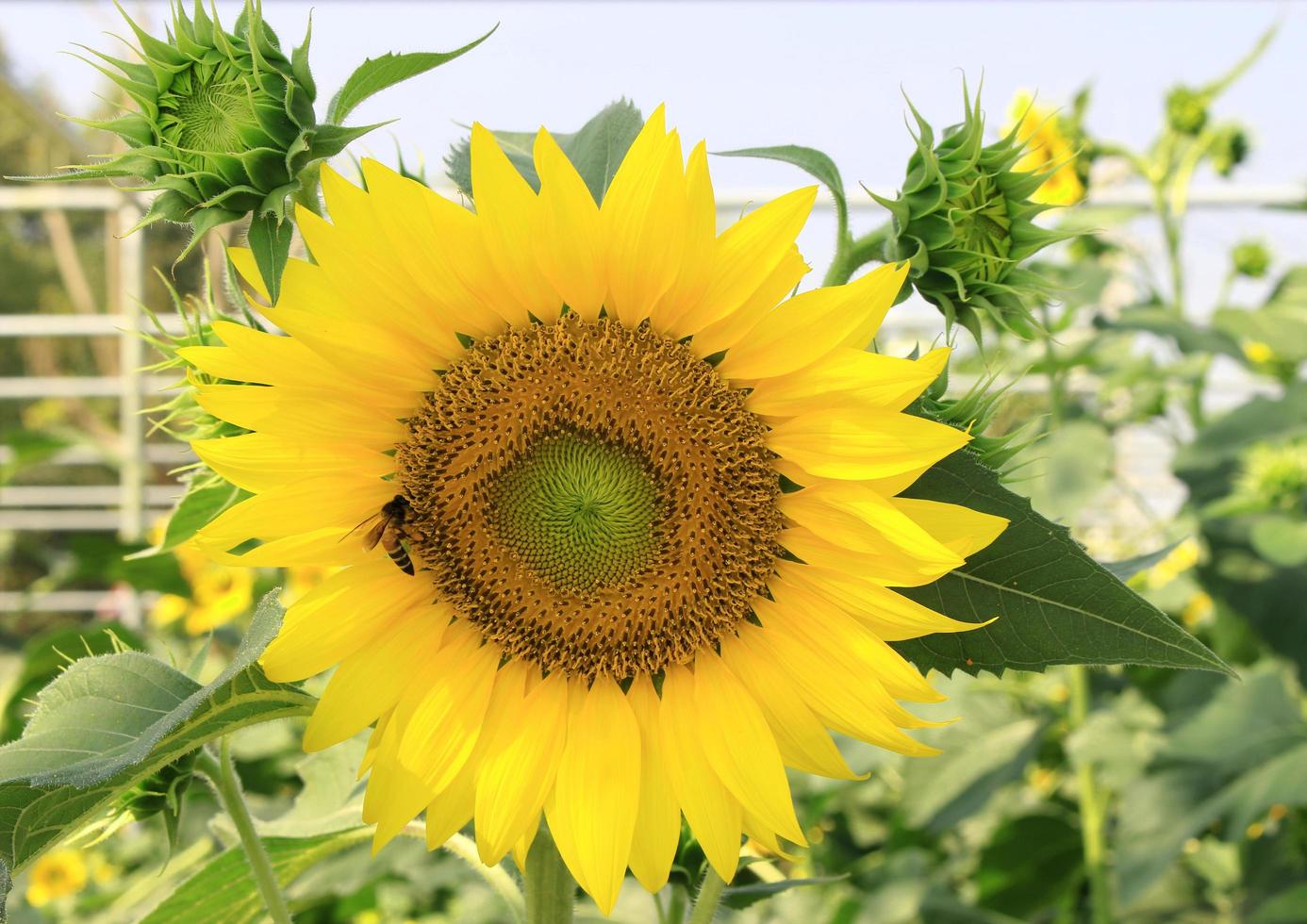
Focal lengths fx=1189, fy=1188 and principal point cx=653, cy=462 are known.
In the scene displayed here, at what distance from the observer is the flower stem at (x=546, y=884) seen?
91 cm

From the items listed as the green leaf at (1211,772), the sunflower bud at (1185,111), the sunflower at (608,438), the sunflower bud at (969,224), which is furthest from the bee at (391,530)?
the sunflower bud at (1185,111)

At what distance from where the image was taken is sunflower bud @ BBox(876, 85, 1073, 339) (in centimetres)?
90

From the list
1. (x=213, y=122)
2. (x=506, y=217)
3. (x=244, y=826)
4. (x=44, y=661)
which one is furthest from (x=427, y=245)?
(x=44, y=661)

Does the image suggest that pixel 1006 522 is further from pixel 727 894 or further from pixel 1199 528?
pixel 1199 528

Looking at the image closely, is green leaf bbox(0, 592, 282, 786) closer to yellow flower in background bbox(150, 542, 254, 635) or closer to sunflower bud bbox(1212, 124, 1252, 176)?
yellow flower in background bbox(150, 542, 254, 635)

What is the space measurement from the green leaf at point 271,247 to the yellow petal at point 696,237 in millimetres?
269

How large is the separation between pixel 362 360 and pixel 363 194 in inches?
4.7

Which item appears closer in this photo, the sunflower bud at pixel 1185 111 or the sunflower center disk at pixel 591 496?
A: the sunflower center disk at pixel 591 496

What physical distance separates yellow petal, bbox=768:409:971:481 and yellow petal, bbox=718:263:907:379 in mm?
47

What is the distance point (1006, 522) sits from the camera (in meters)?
0.80

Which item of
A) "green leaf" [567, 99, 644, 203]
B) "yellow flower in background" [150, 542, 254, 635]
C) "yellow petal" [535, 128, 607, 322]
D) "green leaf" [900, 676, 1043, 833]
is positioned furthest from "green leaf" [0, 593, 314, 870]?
"yellow flower in background" [150, 542, 254, 635]

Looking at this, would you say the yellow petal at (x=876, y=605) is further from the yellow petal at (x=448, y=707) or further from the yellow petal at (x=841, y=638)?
the yellow petal at (x=448, y=707)

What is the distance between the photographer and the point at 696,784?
87 centimetres

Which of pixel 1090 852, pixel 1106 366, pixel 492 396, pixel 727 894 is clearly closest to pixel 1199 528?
pixel 1106 366
